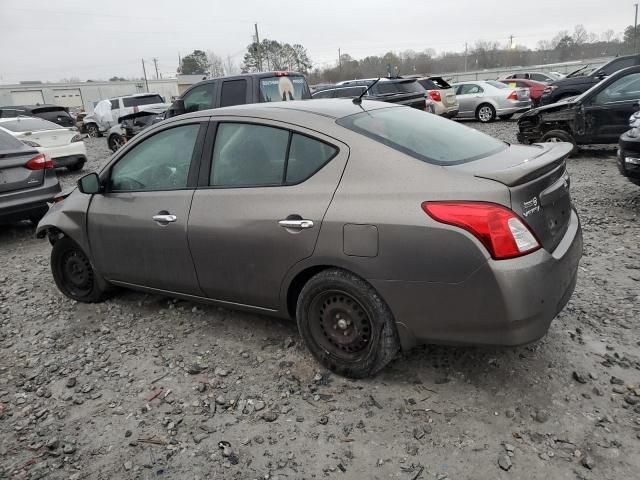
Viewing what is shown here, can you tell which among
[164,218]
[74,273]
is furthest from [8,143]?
[164,218]

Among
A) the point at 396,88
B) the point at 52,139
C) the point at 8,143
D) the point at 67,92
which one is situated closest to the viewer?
the point at 8,143

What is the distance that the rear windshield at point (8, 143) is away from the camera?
662 centimetres

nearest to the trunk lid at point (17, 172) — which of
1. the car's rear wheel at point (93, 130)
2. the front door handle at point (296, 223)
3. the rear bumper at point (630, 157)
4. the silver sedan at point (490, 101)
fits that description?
the front door handle at point (296, 223)

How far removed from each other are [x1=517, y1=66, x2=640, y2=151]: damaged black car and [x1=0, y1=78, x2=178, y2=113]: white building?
44586 millimetres

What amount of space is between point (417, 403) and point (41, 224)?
11.8ft

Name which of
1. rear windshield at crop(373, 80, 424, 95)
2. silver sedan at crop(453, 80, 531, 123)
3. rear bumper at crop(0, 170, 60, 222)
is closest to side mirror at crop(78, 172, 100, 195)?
rear bumper at crop(0, 170, 60, 222)

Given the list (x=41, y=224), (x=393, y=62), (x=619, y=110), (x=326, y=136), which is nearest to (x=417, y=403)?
(x=326, y=136)

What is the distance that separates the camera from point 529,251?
248cm

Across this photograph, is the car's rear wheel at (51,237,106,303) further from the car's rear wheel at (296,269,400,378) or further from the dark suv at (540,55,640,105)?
the dark suv at (540,55,640,105)

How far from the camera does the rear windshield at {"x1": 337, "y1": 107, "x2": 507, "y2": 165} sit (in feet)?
9.44

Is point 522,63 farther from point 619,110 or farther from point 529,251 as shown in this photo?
point 529,251

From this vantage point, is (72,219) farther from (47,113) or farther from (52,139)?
(47,113)

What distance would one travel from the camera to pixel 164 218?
11.6 feet

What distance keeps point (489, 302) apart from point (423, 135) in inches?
46.4
